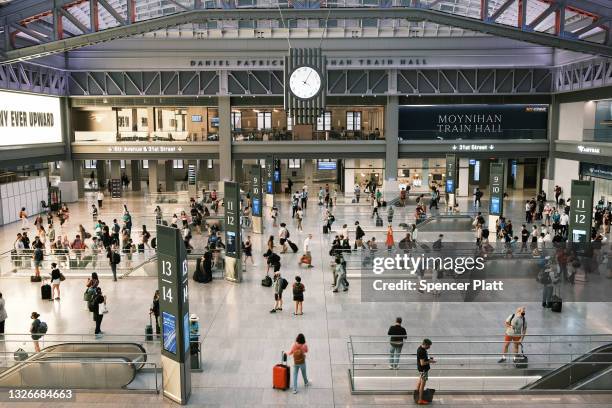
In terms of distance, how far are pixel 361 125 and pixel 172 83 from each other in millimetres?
15978

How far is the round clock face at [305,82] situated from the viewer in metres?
28.0

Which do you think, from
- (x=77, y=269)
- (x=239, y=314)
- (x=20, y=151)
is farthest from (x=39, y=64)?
(x=239, y=314)

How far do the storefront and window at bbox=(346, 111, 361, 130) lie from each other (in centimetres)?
1781

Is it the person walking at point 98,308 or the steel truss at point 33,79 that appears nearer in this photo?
the person walking at point 98,308

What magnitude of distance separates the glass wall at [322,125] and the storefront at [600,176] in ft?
47.3

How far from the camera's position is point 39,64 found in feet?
120

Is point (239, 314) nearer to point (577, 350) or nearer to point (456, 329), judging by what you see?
point (456, 329)

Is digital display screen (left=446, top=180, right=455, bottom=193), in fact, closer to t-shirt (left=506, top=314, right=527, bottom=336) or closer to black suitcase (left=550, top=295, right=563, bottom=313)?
black suitcase (left=550, top=295, right=563, bottom=313)

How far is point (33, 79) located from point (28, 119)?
263cm

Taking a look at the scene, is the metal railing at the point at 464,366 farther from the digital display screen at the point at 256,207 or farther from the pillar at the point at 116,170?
the pillar at the point at 116,170

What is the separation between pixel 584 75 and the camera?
3728 cm

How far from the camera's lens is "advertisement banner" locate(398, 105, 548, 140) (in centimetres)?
4472

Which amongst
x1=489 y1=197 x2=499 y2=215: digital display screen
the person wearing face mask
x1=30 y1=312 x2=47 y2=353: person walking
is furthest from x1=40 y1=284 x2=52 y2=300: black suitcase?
x1=489 y1=197 x2=499 y2=215: digital display screen

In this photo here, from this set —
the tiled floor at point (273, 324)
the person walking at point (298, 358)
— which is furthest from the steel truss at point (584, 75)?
the person walking at point (298, 358)
